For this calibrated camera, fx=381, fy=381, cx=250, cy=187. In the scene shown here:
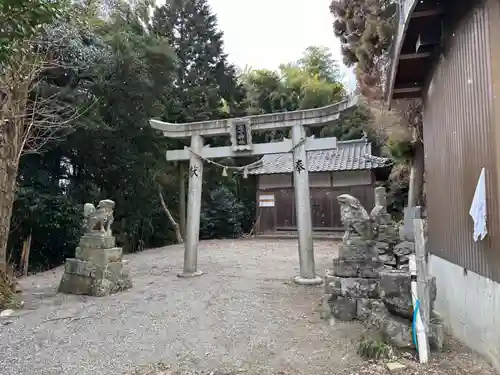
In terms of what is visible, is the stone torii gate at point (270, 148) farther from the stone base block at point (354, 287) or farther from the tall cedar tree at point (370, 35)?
the tall cedar tree at point (370, 35)

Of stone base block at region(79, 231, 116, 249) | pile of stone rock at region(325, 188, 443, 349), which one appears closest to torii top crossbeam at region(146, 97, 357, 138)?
pile of stone rock at region(325, 188, 443, 349)

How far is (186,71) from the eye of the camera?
1612 cm

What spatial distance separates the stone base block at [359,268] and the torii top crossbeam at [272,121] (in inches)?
123

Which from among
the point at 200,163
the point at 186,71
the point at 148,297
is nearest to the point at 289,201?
the point at 186,71

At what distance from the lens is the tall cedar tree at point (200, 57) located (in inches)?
611

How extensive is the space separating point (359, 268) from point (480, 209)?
1.96m

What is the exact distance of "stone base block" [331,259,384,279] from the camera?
4.94 meters

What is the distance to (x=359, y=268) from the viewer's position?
4969 millimetres

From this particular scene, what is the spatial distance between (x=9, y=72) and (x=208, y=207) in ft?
38.2

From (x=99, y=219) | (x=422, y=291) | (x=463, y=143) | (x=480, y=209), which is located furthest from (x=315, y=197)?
(x=480, y=209)

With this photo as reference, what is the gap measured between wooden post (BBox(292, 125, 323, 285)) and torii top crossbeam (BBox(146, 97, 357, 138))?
212 millimetres

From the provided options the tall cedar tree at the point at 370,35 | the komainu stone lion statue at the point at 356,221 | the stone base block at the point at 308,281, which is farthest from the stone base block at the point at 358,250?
the tall cedar tree at the point at 370,35

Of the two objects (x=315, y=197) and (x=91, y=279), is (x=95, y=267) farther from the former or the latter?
(x=315, y=197)

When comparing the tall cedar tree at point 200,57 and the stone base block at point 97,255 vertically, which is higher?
the tall cedar tree at point 200,57
